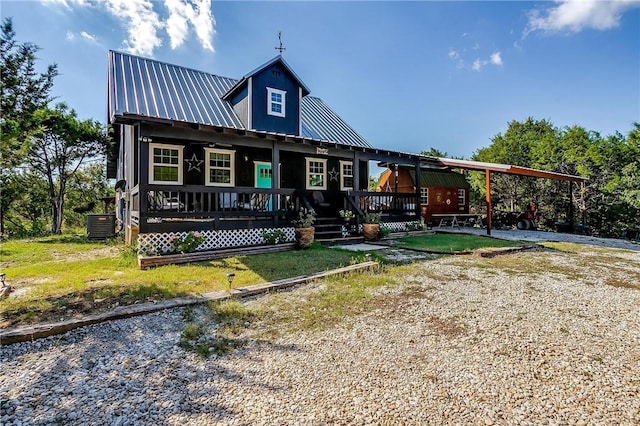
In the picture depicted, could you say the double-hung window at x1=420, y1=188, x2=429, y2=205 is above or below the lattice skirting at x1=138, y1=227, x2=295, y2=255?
above

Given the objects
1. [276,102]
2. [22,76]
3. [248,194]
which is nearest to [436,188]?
[276,102]

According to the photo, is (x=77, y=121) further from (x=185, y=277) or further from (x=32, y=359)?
(x=32, y=359)

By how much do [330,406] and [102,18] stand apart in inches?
646

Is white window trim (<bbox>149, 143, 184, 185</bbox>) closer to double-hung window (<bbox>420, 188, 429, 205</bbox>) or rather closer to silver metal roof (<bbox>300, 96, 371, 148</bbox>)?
silver metal roof (<bbox>300, 96, 371, 148</bbox>)

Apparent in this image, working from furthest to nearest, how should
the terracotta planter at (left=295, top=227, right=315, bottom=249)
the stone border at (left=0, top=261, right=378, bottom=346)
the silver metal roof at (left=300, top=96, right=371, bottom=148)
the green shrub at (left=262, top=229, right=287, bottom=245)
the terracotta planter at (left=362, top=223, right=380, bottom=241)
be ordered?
the silver metal roof at (left=300, top=96, right=371, bottom=148), the terracotta planter at (left=362, top=223, right=380, bottom=241), the green shrub at (left=262, top=229, right=287, bottom=245), the terracotta planter at (left=295, top=227, right=315, bottom=249), the stone border at (left=0, top=261, right=378, bottom=346)

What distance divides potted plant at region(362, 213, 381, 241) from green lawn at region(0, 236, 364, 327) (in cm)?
252

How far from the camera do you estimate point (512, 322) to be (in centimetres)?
378

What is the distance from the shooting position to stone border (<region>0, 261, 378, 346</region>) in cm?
322

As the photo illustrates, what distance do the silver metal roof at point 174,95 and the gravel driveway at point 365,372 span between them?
887 cm

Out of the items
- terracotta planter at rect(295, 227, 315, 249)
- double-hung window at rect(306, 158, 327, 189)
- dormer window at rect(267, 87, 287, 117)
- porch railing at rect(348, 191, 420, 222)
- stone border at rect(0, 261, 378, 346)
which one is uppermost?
dormer window at rect(267, 87, 287, 117)

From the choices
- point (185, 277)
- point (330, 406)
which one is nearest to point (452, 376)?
point (330, 406)

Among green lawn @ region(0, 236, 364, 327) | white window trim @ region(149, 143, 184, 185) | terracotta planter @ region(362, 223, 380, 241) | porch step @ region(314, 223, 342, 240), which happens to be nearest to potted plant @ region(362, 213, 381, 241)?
terracotta planter @ region(362, 223, 380, 241)

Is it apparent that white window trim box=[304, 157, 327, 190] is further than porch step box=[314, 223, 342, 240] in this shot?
Yes

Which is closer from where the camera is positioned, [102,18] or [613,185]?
[102,18]
